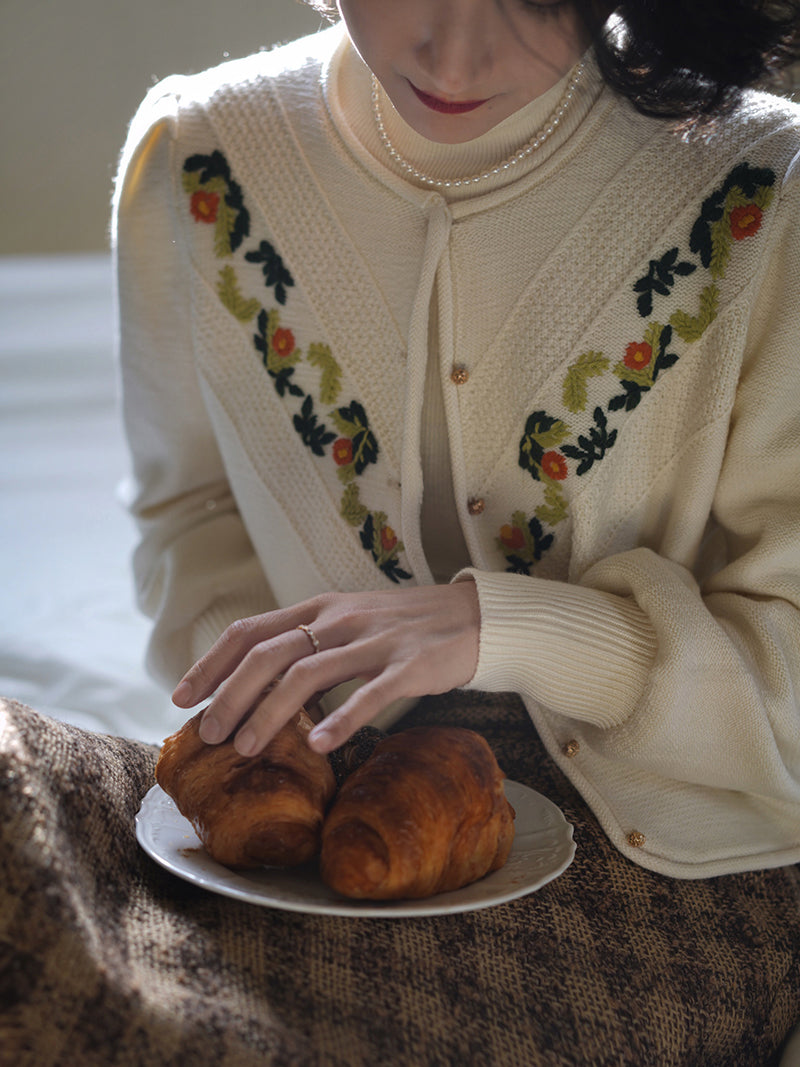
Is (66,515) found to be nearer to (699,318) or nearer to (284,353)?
(284,353)

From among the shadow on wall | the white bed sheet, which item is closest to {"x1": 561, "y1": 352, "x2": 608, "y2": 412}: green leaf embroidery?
the white bed sheet

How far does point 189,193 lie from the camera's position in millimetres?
776

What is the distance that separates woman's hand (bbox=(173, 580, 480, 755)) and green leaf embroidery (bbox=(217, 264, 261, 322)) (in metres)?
0.30

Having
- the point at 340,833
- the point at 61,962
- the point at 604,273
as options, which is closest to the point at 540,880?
the point at 340,833

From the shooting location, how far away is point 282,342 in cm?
77

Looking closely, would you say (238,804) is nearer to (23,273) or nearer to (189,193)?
(189,193)

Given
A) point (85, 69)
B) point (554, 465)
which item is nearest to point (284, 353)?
point (554, 465)

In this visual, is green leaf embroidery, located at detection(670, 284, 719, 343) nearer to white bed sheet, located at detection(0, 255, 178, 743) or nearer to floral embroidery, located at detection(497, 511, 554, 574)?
floral embroidery, located at detection(497, 511, 554, 574)

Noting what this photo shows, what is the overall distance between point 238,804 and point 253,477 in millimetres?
388

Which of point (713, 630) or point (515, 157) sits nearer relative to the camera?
point (713, 630)

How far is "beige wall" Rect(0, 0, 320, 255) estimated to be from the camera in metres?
2.05

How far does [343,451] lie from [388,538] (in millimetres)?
78

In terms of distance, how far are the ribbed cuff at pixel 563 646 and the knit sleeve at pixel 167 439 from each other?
0.33m

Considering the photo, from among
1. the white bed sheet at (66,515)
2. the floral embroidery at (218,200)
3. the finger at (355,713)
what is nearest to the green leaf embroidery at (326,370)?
the floral embroidery at (218,200)
